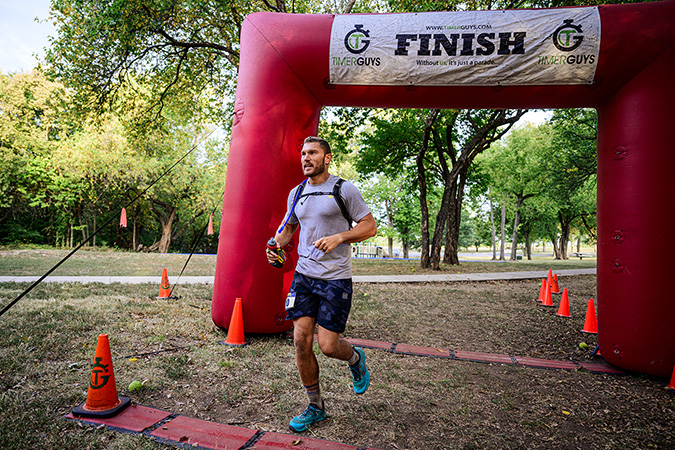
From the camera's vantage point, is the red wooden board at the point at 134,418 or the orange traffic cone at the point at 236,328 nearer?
the red wooden board at the point at 134,418

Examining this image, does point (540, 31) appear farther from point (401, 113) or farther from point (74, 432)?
point (401, 113)

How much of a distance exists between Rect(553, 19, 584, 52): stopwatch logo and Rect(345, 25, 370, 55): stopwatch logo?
233 centimetres

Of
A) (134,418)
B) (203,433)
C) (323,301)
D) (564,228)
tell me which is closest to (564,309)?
(323,301)

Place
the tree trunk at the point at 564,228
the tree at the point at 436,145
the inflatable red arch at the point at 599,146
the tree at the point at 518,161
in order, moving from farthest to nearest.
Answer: the tree trunk at the point at 564,228
the tree at the point at 518,161
the tree at the point at 436,145
the inflatable red arch at the point at 599,146

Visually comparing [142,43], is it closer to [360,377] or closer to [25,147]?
[360,377]

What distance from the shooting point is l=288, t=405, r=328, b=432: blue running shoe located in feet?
9.21

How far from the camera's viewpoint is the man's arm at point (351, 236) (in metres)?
2.68

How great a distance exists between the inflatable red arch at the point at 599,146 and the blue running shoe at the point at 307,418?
2072 mm

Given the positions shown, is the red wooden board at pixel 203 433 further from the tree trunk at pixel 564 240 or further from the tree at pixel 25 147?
the tree trunk at pixel 564 240

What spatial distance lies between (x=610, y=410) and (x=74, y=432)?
446 cm

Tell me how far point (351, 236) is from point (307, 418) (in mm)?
1460

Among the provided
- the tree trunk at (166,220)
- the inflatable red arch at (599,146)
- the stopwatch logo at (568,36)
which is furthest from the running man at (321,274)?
the tree trunk at (166,220)

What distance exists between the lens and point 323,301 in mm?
2939

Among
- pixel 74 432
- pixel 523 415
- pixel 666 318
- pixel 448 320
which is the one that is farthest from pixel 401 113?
pixel 74 432
